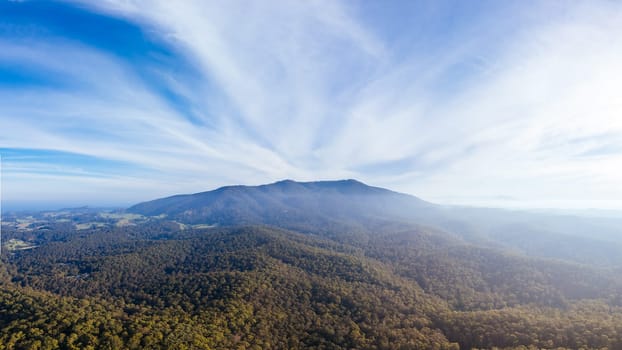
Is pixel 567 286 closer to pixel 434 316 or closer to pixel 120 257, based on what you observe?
pixel 434 316

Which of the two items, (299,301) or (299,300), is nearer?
(299,301)

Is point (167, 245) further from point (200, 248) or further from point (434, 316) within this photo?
point (434, 316)

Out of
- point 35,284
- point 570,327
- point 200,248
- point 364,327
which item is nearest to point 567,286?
point 570,327

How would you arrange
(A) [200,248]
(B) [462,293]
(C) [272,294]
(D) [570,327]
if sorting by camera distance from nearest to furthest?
(D) [570,327] → (C) [272,294] → (B) [462,293] → (A) [200,248]

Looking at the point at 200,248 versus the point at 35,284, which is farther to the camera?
the point at 200,248

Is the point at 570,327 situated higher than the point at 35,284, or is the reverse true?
the point at 570,327

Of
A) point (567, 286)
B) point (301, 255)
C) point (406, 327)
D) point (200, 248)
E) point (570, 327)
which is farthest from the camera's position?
point (200, 248)
